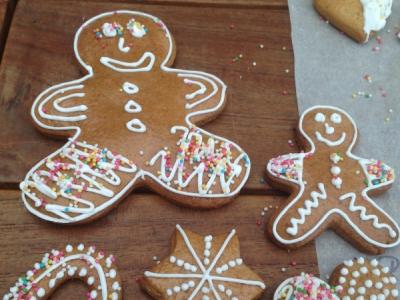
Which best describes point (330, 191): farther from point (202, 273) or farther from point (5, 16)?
point (5, 16)

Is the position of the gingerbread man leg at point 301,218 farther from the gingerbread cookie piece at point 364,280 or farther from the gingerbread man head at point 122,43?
the gingerbread man head at point 122,43

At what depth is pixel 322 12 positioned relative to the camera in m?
1.62

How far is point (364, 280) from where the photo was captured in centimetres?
114

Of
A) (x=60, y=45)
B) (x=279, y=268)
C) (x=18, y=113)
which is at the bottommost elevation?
(x=279, y=268)

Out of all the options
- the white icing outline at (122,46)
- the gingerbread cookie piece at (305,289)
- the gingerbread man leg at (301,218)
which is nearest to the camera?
the gingerbread cookie piece at (305,289)

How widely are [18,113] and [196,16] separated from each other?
2.12ft

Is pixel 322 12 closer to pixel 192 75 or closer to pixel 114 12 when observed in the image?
pixel 192 75

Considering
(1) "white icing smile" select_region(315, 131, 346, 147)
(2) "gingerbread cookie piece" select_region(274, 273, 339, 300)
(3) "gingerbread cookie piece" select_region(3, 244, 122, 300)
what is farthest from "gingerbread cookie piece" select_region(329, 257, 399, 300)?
(3) "gingerbread cookie piece" select_region(3, 244, 122, 300)

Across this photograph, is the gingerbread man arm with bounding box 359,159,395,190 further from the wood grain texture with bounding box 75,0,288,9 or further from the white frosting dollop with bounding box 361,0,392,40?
the wood grain texture with bounding box 75,0,288,9

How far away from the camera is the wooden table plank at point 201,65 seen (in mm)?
1302

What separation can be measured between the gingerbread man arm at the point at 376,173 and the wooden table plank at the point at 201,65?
8.9 inches

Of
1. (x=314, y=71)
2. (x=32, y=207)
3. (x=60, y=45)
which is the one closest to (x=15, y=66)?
(x=60, y=45)

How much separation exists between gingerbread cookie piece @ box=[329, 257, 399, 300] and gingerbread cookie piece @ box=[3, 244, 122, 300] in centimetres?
53

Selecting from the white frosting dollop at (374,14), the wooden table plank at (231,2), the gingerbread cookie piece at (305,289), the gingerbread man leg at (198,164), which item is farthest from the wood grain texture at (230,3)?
the gingerbread cookie piece at (305,289)
